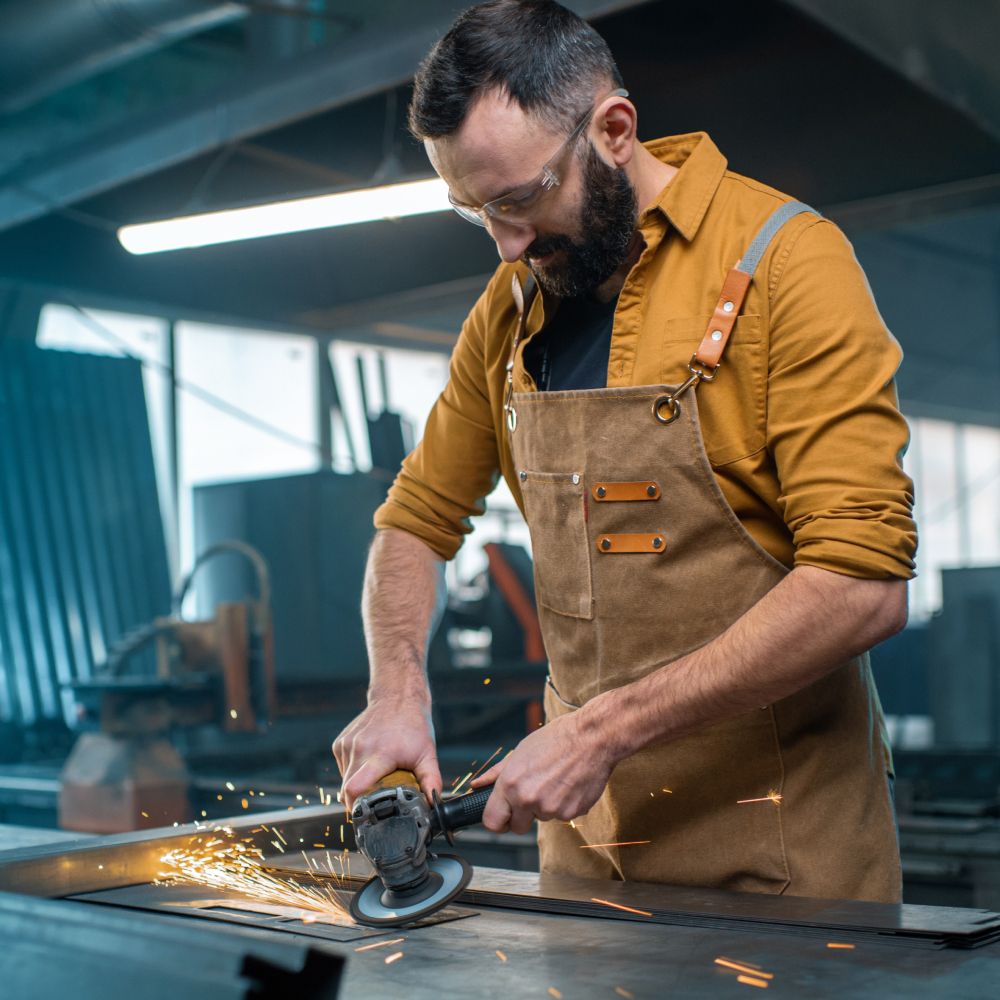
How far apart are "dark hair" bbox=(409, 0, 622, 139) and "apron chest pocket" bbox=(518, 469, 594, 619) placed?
1.33ft

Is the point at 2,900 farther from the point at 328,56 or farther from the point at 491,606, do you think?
the point at 491,606

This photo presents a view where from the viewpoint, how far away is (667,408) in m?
1.40

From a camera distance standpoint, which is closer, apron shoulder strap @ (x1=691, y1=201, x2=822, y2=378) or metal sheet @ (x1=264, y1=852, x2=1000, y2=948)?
metal sheet @ (x1=264, y1=852, x2=1000, y2=948)

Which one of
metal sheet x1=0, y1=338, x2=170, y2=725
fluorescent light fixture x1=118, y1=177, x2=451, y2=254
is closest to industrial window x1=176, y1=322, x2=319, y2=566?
metal sheet x1=0, y1=338, x2=170, y2=725

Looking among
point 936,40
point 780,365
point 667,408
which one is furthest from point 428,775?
point 936,40

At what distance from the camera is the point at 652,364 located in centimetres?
143

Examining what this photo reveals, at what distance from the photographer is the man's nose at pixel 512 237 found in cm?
149

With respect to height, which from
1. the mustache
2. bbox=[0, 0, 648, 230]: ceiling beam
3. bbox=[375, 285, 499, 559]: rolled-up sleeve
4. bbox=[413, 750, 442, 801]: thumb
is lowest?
bbox=[413, 750, 442, 801]: thumb

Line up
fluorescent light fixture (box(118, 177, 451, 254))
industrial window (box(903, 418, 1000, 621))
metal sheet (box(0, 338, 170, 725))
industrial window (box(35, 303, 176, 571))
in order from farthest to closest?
industrial window (box(903, 418, 1000, 621)) < industrial window (box(35, 303, 176, 571)) < metal sheet (box(0, 338, 170, 725)) < fluorescent light fixture (box(118, 177, 451, 254))

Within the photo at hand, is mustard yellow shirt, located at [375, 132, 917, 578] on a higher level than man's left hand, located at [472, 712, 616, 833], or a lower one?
higher

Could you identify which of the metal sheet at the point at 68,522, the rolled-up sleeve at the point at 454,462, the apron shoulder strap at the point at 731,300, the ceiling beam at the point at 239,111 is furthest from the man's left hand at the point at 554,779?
the metal sheet at the point at 68,522

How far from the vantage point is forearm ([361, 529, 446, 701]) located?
1.69m

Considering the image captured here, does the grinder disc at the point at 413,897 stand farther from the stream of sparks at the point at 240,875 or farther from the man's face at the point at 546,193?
the man's face at the point at 546,193

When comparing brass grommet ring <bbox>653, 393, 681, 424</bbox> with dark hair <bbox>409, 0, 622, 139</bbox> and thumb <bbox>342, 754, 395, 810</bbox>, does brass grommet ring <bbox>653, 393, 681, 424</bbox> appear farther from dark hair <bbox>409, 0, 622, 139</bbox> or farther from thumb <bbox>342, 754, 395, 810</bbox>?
thumb <bbox>342, 754, 395, 810</bbox>
